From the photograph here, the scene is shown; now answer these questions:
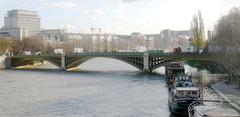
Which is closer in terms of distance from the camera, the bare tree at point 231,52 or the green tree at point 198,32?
the bare tree at point 231,52

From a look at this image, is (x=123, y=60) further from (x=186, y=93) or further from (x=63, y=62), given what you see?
(x=186, y=93)

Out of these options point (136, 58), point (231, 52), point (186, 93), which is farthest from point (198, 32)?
point (186, 93)

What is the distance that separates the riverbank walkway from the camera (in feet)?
126

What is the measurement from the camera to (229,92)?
4500 cm

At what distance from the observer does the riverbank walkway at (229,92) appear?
3834cm

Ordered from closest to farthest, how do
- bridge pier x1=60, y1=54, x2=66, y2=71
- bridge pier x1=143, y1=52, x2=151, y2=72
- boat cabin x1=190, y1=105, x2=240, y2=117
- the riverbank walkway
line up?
1. boat cabin x1=190, y1=105, x2=240, y2=117
2. the riverbank walkway
3. bridge pier x1=143, y1=52, x2=151, y2=72
4. bridge pier x1=60, y1=54, x2=66, y2=71

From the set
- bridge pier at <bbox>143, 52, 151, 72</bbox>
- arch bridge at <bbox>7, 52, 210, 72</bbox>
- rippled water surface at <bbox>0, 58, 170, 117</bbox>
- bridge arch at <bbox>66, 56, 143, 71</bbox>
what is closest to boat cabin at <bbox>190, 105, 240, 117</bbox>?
rippled water surface at <bbox>0, 58, 170, 117</bbox>

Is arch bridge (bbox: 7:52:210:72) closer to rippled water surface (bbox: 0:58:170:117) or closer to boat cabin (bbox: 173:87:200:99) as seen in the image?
rippled water surface (bbox: 0:58:170:117)

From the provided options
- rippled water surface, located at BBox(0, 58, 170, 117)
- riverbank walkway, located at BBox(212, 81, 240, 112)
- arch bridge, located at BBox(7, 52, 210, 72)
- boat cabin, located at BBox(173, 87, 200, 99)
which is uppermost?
arch bridge, located at BBox(7, 52, 210, 72)

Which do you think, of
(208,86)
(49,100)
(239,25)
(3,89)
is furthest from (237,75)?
(3,89)

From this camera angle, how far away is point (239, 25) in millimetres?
62000

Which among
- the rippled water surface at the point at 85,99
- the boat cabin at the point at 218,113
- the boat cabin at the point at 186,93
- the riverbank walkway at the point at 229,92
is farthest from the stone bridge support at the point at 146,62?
the boat cabin at the point at 218,113

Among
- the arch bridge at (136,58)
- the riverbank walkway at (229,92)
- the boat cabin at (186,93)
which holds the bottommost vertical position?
the riverbank walkway at (229,92)

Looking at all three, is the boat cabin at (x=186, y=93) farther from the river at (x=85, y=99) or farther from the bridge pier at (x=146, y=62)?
the bridge pier at (x=146, y=62)
